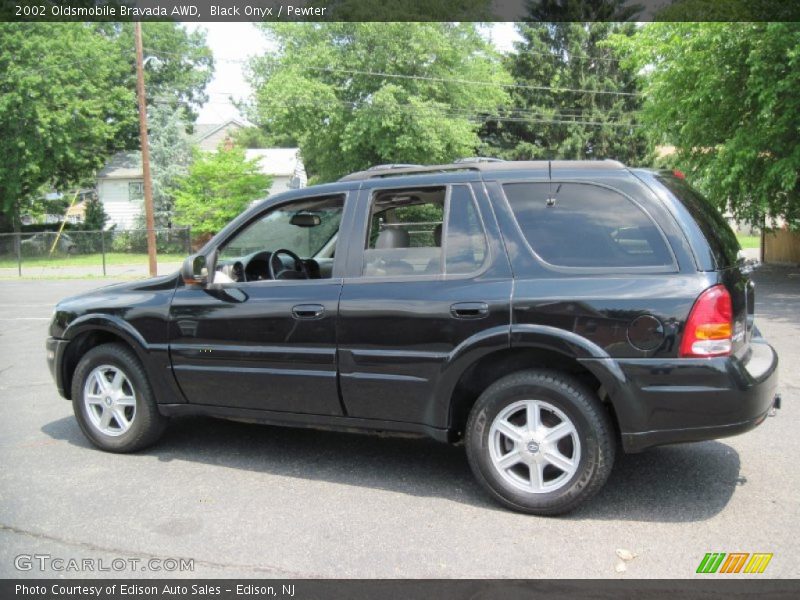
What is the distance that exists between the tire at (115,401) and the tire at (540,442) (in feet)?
7.67

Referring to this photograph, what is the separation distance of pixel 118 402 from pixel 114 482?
2.28 feet

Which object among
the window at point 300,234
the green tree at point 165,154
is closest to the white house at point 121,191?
the green tree at point 165,154

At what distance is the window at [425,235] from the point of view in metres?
4.09

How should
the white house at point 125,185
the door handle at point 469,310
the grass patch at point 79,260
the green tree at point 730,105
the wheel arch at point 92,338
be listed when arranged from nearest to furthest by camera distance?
the door handle at point 469,310, the wheel arch at point 92,338, the green tree at point 730,105, the grass patch at point 79,260, the white house at point 125,185

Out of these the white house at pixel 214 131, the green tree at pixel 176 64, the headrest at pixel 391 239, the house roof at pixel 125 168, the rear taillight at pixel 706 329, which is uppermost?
the green tree at pixel 176 64

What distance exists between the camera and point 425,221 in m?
4.46

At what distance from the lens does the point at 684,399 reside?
3541mm

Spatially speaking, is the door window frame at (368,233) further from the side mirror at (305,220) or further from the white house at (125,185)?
the white house at (125,185)

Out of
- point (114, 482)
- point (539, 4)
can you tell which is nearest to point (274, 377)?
point (114, 482)

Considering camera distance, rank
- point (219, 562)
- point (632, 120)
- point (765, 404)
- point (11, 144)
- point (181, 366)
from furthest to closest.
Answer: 1. point (632, 120)
2. point (11, 144)
3. point (181, 366)
4. point (765, 404)
5. point (219, 562)

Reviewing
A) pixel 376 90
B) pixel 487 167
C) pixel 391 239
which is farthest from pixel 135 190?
pixel 487 167

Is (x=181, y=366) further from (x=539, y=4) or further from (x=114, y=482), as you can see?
(x=539, y=4)

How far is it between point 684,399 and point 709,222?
105cm
